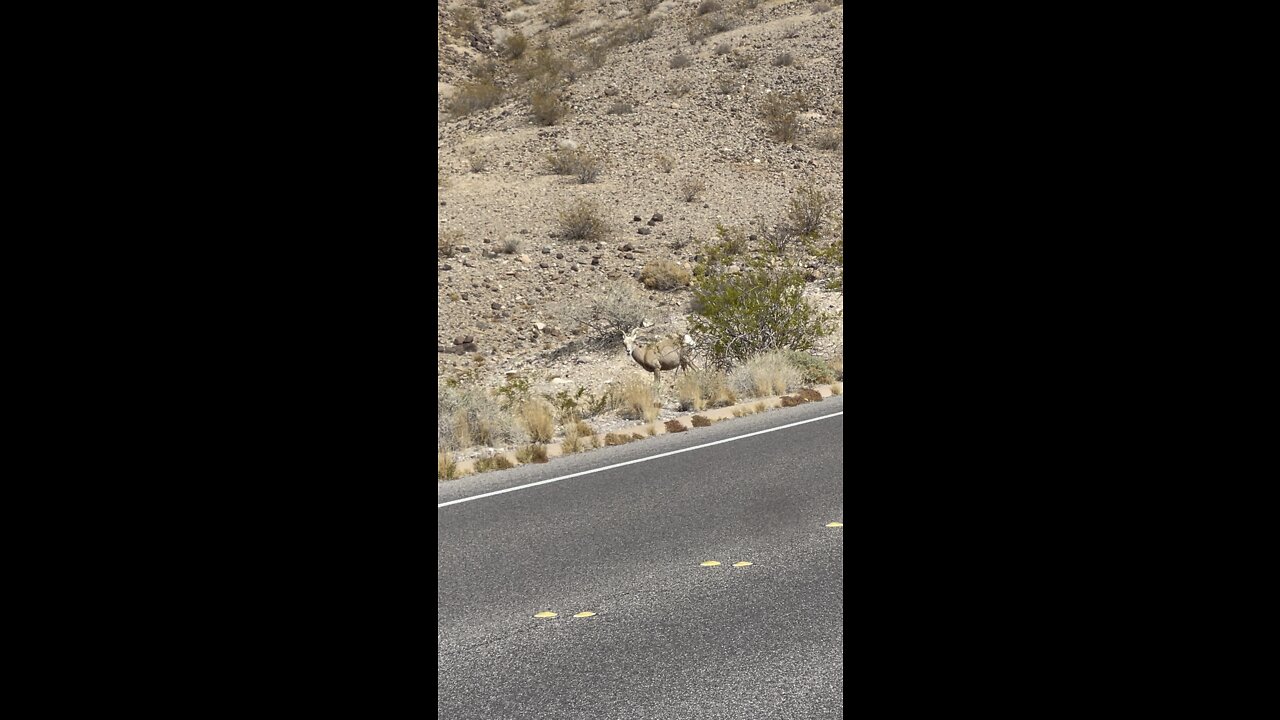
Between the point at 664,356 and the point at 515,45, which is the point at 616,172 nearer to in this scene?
the point at 664,356

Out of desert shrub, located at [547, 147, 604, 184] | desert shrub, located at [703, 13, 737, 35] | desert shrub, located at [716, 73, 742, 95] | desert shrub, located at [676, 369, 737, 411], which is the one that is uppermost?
desert shrub, located at [703, 13, 737, 35]

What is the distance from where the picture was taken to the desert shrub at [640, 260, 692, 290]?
19375mm

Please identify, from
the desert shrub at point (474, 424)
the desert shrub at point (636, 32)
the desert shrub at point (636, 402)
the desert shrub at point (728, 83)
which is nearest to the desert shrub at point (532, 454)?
the desert shrub at point (474, 424)

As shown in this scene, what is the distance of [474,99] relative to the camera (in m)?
31.6

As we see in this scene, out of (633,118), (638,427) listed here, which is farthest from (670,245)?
(638,427)

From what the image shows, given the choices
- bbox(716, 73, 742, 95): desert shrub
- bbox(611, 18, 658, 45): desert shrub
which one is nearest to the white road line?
bbox(716, 73, 742, 95): desert shrub

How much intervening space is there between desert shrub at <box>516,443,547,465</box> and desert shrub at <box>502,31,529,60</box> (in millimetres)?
28141

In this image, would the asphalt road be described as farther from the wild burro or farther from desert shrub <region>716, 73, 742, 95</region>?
desert shrub <region>716, 73, 742, 95</region>

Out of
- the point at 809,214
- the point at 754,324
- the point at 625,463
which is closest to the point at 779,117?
the point at 809,214
